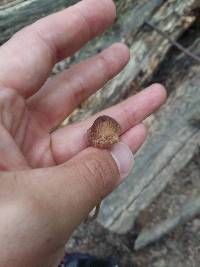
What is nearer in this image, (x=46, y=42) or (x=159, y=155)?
(x=46, y=42)

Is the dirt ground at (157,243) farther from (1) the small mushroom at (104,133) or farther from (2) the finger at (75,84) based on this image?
(1) the small mushroom at (104,133)

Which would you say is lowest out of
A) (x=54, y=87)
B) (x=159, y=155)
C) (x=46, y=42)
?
(x=159, y=155)

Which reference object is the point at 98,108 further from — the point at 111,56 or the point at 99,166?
the point at 99,166

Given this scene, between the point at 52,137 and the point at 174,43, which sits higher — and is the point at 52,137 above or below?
above

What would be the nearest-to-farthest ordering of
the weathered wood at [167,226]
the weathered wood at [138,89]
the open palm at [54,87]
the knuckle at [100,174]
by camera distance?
the knuckle at [100,174]
the open palm at [54,87]
the weathered wood at [138,89]
the weathered wood at [167,226]

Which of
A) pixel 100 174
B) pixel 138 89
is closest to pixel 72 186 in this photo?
pixel 100 174

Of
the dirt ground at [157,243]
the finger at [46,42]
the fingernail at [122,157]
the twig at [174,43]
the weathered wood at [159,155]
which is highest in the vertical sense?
the finger at [46,42]

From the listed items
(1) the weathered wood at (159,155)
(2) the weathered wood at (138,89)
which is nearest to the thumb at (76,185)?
(2) the weathered wood at (138,89)

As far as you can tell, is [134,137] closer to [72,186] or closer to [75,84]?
[75,84]

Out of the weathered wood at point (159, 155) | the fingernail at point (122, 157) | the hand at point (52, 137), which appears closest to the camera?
the hand at point (52, 137)
